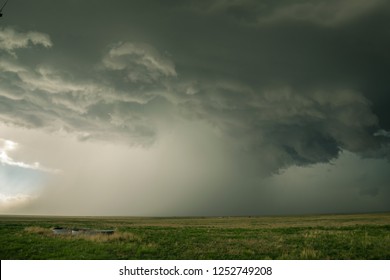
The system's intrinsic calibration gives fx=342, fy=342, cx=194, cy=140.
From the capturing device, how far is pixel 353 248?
2255cm

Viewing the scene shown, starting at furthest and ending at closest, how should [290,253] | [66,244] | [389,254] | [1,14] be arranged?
[66,244] → [1,14] → [290,253] → [389,254]

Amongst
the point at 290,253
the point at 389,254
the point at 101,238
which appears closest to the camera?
the point at 389,254

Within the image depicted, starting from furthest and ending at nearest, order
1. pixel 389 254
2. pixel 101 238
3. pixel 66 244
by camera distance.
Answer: pixel 101 238 < pixel 66 244 < pixel 389 254

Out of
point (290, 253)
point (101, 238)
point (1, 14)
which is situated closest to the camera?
point (290, 253)

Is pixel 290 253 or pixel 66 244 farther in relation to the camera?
pixel 66 244

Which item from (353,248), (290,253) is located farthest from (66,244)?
(353,248)
